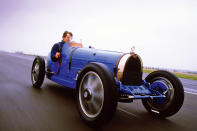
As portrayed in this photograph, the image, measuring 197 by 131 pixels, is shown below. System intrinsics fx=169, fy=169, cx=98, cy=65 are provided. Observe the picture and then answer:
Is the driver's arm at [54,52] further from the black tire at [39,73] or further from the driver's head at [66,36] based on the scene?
the black tire at [39,73]

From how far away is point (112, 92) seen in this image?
2.39m

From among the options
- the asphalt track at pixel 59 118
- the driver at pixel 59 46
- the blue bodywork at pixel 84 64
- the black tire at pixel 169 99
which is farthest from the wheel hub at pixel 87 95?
the driver at pixel 59 46

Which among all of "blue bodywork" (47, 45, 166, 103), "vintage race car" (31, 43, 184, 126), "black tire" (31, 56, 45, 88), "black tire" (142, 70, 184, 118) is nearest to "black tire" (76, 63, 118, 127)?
"vintage race car" (31, 43, 184, 126)

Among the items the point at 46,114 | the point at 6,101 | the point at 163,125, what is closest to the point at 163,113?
the point at 163,125

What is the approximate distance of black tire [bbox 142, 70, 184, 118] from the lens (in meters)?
3.22

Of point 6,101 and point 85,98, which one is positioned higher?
point 85,98

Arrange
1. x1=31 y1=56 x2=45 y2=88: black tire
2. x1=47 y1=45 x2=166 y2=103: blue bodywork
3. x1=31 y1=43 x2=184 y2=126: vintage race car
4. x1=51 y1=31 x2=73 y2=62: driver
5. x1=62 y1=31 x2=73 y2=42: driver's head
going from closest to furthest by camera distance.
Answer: x1=31 y1=43 x2=184 y2=126: vintage race car → x1=47 y1=45 x2=166 y2=103: blue bodywork → x1=51 y1=31 x2=73 y2=62: driver → x1=31 y1=56 x2=45 y2=88: black tire → x1=62 y1=31 x2=73 y2=42: driver's head

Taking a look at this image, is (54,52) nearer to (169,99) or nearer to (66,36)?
(66,36)

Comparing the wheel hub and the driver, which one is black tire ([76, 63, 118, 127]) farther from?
the driver

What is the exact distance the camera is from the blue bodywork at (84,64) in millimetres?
3210

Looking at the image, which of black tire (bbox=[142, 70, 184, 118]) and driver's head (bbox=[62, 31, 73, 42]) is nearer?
black tire (bbox=[142, 70, 184, 118])

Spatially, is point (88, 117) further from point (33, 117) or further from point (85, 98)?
point (33, 117)

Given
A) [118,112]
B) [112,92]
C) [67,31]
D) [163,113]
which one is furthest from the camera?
[67,31]

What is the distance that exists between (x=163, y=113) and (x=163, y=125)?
0.38 m
